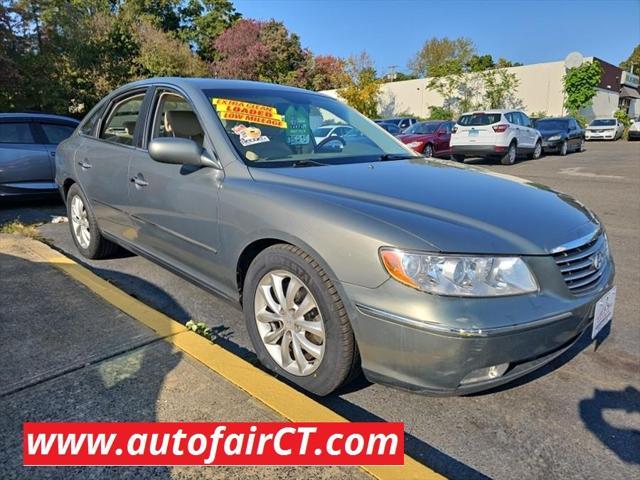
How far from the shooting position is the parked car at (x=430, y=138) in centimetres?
1505

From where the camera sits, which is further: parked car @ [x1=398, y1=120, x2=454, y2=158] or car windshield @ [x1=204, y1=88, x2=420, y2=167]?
parked car @ [x1=398, y1=120, x2=454, y2=158]

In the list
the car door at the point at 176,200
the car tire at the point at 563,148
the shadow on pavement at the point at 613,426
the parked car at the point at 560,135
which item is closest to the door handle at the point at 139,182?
the car door at the point at 176,200

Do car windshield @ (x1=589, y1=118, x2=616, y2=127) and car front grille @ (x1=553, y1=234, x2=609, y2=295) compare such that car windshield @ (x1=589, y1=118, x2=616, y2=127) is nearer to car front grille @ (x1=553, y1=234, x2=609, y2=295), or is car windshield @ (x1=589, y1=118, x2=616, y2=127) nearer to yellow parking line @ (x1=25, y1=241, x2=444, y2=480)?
car front grille @ (x1=553, y1=234, x2=609, y2=295)

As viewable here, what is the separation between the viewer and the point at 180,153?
9.08ft

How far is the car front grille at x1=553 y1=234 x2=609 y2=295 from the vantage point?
218 cm

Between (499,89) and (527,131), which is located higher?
(499,89)

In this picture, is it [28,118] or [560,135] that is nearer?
[28,118]

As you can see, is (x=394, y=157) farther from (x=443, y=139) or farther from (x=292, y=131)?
(x=443, y=139)

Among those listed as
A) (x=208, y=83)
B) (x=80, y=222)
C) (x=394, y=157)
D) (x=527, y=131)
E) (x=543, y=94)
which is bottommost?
(x=80, y=222)

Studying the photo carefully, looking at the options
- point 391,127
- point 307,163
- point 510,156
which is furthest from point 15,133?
point 391,127

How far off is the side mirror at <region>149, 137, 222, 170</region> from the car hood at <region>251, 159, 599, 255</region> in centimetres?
35

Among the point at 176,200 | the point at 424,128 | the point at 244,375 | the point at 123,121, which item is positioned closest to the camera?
the point at 244,375

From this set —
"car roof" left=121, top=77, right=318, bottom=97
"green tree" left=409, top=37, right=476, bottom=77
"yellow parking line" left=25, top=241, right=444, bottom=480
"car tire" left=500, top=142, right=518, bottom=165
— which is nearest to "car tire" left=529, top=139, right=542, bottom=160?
"car tire" left=500, top=142, right=518, bottom=165

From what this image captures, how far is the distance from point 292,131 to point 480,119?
43.3ft
